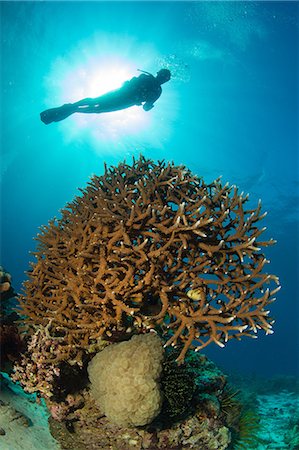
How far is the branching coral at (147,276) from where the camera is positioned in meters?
4.12

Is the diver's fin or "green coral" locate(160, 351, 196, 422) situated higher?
the diver's fin

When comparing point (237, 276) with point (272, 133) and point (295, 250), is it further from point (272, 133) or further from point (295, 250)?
point (295, 250)

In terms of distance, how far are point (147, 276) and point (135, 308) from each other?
Result: 0.46m

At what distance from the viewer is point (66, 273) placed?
4445 mm

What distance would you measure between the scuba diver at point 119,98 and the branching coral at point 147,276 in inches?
249

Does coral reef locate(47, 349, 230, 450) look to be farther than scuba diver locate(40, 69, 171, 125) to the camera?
No

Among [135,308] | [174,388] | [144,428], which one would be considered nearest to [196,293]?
[135,308]

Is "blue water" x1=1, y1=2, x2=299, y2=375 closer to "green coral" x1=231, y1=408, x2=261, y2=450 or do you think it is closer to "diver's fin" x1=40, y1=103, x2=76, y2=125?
"diver's fin" x1=40, y1=103, x2=76, y2=125

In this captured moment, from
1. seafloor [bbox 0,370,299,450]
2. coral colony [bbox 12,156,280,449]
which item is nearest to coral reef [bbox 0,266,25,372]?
coral colony [bbox 12,156,280,449]

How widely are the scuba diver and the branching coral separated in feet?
20.8

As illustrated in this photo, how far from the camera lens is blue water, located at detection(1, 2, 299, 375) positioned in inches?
897

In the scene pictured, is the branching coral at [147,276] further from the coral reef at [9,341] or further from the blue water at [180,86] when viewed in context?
the blue water at [180,86]

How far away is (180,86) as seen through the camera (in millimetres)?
29234

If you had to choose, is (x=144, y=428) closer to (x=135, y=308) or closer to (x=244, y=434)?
(x=135, y=308)
